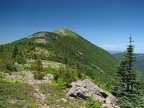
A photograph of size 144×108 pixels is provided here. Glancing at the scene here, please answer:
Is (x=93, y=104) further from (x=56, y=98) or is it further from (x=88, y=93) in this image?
(x=56, y=98)

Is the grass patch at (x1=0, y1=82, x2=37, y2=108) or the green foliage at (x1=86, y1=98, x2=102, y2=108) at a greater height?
the grass patch at (x1=0, y1=82, x2=37, y2=108)

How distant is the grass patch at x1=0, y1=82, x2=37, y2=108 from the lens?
42.1ft

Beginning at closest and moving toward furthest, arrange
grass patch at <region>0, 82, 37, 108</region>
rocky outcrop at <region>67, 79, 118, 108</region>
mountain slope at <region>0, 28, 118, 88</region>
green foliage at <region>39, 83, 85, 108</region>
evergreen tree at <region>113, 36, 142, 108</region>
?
1. grass patch at <region>0, 82, 37, 108</region>
2. green foliage at <region>39, 83, 85, 108</region>
3. rocky outcrop at <region>67, 79, 118, 108</region>
4. evergreen tree at <region>113, 36, 142, 108</region>
5. mountain slope at <region>0, 28, 118, 88</region>

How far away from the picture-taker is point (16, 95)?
14.1 m

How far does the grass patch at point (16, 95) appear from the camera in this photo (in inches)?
505

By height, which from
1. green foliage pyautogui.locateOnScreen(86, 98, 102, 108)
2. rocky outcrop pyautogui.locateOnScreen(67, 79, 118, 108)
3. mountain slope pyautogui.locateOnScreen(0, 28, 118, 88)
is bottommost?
green foliage pyautogui.locateOnScreen(86, 98, 102, 108)

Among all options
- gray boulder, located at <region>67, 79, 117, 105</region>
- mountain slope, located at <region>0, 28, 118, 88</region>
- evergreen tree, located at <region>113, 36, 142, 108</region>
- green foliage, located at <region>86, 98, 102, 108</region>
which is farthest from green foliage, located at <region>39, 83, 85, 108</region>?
evergreen tree, located at <region>113, 36, 142, 108</region>

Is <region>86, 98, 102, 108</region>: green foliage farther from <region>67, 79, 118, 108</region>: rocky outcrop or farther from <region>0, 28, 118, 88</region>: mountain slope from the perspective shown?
<region>0, 28, 118, 88</region>: mountain slope

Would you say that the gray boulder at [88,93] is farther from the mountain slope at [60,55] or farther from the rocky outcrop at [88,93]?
the mountain slope at [60,55]

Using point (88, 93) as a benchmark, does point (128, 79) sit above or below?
above

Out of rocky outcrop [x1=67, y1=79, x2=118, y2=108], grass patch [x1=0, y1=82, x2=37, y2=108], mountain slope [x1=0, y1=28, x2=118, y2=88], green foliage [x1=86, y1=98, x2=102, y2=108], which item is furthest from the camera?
mountain slope [x1=0, y1=28, x2=118, y2=88]

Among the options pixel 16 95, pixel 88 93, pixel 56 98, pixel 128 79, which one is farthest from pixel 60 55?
pixel 16 95

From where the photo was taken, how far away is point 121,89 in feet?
73.5

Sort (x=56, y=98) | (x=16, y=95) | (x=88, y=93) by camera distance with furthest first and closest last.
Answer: (x=88, y=93) < (x=56, y=98) < (x=16, y=95)
